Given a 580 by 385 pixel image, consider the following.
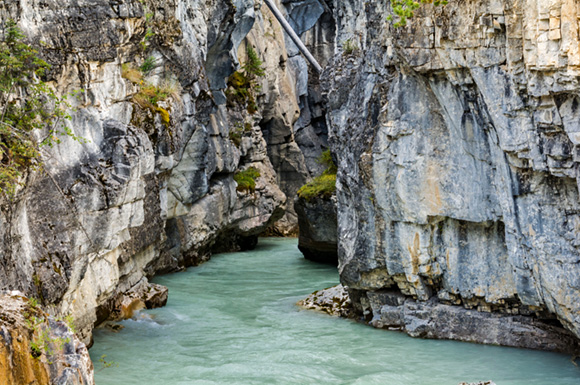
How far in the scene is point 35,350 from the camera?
725 centimetres

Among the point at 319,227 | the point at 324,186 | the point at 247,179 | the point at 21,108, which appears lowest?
the point at 319,227

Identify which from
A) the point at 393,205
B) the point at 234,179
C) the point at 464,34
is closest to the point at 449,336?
the point at 393,205

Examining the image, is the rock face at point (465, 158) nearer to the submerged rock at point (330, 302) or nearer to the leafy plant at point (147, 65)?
the submerged rock at point (330, 302)

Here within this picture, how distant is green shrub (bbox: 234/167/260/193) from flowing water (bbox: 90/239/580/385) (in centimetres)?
999

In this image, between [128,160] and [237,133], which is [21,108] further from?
[237,133]

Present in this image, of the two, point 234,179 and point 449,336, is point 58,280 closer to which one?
point 449,336

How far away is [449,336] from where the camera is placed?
45.2 ft

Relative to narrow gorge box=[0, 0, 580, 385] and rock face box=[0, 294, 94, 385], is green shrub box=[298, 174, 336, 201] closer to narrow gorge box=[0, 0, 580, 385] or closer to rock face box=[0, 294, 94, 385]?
narrow gorge box=[0, 0, 580, 385]

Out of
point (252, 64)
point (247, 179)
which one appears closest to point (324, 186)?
point (247, 179)

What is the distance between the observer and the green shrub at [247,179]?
2802 centimetres

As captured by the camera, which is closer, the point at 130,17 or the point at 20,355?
the point at 20,355

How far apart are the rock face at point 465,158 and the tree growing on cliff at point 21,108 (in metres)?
6.43

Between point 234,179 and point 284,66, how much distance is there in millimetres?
9198

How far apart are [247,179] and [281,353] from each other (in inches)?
622
